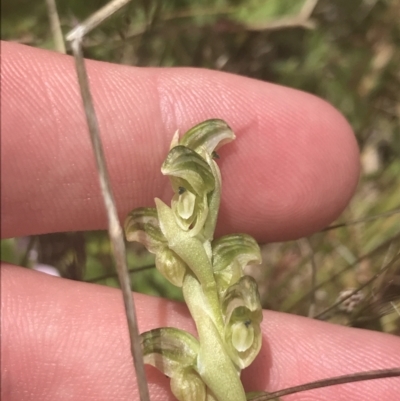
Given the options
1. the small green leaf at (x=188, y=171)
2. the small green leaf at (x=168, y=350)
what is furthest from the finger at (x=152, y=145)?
the small green leaf at (x=168, y=350)

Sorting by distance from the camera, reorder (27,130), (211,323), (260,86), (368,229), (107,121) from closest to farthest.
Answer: (211,323) → (27,130) → (107,121) → (260,86) → (368,229)

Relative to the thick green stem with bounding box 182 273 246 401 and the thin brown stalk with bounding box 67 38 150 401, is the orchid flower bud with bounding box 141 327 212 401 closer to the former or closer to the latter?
the thick green stem with bounding box 182 273 246 401

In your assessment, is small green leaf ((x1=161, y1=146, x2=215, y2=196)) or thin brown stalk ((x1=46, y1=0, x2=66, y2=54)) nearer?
small green leaf ((x1=161, y1=146, x2=215, y2=196))

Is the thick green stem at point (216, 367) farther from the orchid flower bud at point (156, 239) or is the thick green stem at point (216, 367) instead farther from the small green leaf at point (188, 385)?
the orchid flower bud at point (156, 239)

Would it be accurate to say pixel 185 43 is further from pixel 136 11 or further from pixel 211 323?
pixel 211 323

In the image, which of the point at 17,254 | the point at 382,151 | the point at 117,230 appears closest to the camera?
the point at 117,230

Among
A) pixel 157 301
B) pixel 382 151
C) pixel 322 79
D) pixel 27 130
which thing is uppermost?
pixel 322 79

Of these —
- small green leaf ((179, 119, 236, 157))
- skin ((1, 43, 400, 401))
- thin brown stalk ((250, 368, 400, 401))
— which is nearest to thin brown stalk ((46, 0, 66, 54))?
skin ((1, 43, 400, 401))

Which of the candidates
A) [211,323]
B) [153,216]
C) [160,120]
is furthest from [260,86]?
[211,323]
